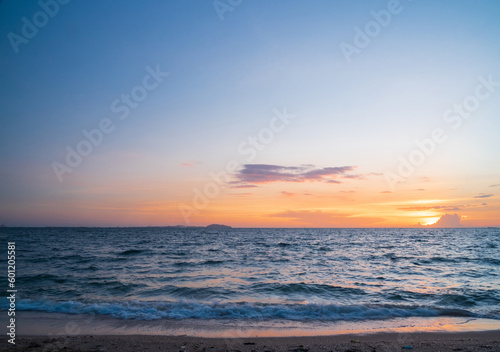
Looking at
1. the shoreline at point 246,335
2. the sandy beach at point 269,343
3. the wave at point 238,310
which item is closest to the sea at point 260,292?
the wave at point 238,310

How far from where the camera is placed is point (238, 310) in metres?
→ 12.7

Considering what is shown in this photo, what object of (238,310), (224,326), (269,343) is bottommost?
(238,310)

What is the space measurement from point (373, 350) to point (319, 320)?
378 cm

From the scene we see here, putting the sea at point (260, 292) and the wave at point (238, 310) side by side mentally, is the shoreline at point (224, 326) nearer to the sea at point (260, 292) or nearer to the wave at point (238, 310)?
the sea at point (260, 292)

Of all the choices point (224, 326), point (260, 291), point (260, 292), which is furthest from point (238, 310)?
point (260, 291)

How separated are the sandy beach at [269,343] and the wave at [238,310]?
266cm

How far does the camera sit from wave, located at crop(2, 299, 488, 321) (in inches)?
472

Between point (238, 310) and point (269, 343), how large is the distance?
4.20 m

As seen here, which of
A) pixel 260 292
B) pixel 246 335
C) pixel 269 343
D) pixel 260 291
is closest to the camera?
pixel 269 343

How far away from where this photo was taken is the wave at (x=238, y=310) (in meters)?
12.0

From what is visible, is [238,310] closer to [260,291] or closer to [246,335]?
[246,335]

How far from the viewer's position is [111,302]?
13.9m

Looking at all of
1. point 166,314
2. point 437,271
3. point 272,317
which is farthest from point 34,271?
point 437,271

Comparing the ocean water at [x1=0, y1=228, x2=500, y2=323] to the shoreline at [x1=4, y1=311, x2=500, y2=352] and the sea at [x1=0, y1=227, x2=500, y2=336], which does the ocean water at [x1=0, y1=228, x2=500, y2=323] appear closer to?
the sea at [x1=0, y1=227, x2=500, y2=336]
